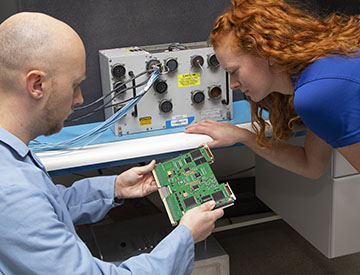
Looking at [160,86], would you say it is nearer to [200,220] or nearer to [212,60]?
[212,60]

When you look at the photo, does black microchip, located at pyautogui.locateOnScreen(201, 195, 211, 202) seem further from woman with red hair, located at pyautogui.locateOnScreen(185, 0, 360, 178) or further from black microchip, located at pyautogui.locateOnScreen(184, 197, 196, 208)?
woman with red hair, located at pyautogui.locateOnScreen(185, 0, 360, 178)

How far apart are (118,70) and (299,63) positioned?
2.41 ft

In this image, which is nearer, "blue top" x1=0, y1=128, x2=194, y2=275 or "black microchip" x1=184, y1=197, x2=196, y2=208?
"blue top" x1=0, y1=128, x2=194, y2=275

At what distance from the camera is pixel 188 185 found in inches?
60.1

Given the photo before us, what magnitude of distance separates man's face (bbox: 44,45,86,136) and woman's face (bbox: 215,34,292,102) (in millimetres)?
597

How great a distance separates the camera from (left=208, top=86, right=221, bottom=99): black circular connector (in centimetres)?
197

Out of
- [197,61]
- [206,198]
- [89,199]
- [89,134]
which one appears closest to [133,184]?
[89,199]

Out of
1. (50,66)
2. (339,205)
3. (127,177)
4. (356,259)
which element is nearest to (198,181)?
(127,177)

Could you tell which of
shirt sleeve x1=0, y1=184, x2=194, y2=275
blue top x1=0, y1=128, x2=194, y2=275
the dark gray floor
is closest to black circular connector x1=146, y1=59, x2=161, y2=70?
blue top x1=0, y1=128, x2=194, y2=275

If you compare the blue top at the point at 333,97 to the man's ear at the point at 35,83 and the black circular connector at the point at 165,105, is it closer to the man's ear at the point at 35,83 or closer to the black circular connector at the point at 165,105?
the black circular connector at the point at 165,105

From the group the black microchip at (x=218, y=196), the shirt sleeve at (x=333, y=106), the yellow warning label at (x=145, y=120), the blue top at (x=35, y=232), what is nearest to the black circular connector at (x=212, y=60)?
the yellow warning label at (x=145, y=120)

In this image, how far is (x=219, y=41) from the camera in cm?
162

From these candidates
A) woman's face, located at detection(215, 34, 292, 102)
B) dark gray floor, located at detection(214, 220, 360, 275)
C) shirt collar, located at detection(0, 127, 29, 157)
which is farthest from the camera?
dark gray floor, located at detection(214, 220, 360, 275)

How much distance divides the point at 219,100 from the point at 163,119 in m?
0.26
